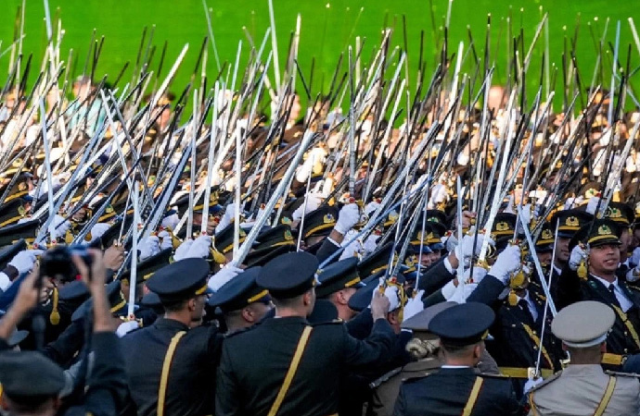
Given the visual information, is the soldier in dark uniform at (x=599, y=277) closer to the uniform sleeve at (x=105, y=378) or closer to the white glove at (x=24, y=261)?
the white glove at (x=24, y=261)

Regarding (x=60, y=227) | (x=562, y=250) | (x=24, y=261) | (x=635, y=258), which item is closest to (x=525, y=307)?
(x=562, y=250)

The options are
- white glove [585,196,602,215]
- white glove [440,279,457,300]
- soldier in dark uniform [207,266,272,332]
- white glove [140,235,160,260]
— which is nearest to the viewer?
soldier in dark uniform [207,266,272,332]

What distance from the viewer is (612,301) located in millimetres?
7203

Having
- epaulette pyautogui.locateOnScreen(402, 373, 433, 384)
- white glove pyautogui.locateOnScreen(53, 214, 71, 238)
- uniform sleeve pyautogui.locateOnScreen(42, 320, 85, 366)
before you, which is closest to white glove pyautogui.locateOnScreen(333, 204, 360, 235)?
white glove pyautogui.locateOnScreen(53, 214, 71, 238)

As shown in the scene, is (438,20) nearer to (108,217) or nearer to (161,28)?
(161,28)

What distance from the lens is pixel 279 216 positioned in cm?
883

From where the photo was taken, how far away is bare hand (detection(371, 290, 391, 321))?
232 inches

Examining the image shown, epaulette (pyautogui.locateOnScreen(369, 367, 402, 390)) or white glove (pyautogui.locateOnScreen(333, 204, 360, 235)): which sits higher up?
epaulette (pyautogui.locateOnScreen(369, 367, 402, 390))

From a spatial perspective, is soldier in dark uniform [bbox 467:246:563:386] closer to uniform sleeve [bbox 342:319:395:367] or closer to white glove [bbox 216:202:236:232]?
uniform sleeve [bbox 342:319:395:367]

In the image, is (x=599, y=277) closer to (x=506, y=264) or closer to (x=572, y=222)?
(x=572, y=222)

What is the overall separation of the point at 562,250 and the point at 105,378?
4.55 m

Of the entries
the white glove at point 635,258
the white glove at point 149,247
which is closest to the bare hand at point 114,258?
the white glove at point 149,247

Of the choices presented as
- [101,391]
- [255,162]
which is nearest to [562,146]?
[255,162]

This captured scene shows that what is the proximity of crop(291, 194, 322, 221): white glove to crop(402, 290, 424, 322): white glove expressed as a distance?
2.57 meters
